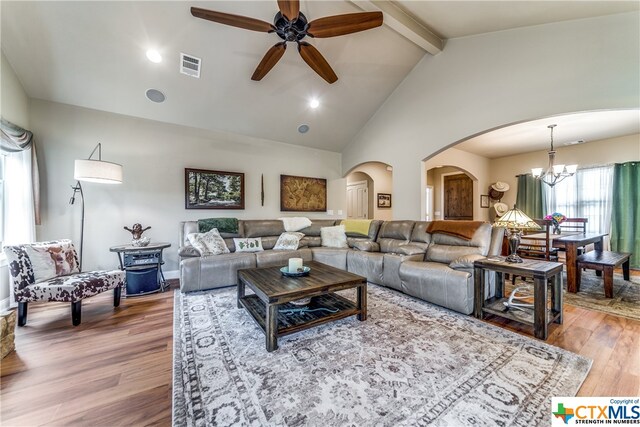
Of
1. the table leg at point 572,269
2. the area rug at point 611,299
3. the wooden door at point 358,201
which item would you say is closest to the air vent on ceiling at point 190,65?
the wooden door at point 358,201

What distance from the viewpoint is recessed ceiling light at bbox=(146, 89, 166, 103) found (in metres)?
3.70

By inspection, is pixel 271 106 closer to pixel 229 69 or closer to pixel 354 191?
pixel 229 69

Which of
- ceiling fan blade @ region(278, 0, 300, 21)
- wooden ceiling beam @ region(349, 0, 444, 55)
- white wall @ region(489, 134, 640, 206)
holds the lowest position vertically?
white wall @ region(489, 134, 640, 206)

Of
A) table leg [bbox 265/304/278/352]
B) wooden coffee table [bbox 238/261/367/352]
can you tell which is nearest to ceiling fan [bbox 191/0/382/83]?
wooden coffee table [bbox 238/261/367/352]

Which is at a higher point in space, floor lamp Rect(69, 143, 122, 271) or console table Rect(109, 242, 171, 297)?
floor lamp Rect(69, 143, 122, 271)

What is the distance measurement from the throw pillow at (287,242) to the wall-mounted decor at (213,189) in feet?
3.70

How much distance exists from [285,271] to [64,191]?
359 cm

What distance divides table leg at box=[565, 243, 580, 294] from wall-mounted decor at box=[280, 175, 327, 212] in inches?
171

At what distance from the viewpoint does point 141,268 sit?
3350 mm

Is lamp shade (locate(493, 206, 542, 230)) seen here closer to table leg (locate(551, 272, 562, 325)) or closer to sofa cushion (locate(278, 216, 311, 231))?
table leg (locate(551, 272, 562, 325))

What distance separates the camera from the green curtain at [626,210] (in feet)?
15.9

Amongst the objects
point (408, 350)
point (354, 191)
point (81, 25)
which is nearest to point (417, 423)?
point (408, 350)

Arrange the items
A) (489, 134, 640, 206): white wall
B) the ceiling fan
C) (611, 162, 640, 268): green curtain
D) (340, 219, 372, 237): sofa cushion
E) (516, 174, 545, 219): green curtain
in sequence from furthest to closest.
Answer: (516, 174, 545, 219): green curtain < (489, 134, 640, 206): white wall < (611, 162, 640, 268): green curtain < (340, 219, 372, 237): sofa cushion < the ceiling fan

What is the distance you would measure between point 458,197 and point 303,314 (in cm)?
663
